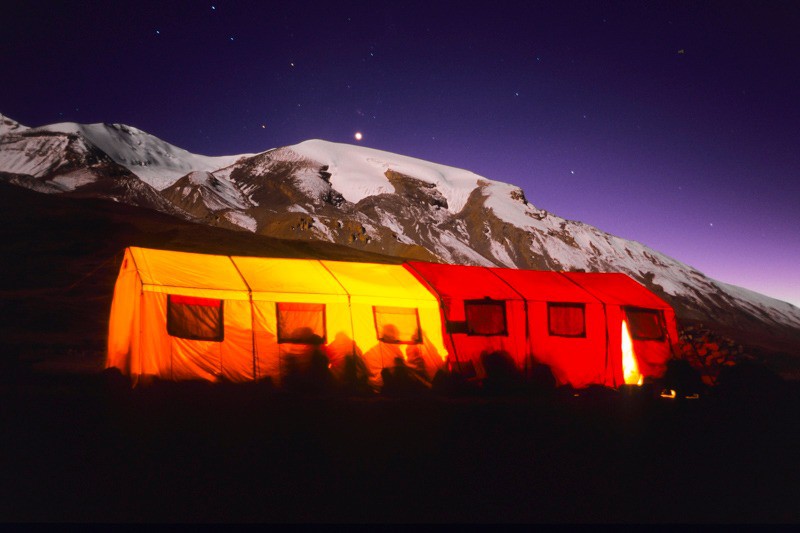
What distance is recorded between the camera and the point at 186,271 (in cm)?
1052

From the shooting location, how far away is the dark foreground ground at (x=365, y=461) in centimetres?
435

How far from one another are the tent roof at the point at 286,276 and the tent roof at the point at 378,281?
12.0 inches

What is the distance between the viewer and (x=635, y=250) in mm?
134750

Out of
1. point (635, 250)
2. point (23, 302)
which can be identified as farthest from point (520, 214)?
point (23, 302)

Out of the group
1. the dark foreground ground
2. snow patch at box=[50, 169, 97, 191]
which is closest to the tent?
the dark foreground ground

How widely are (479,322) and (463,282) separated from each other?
1206mm

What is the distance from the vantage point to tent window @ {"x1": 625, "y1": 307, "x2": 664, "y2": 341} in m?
12.9

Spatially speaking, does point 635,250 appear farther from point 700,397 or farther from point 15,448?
point 15,448

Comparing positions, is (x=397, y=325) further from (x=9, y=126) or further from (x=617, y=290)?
(x=9, y=126)

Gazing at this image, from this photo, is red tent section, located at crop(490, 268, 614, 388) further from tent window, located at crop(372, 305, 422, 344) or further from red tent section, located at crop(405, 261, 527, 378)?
tent window, located at crop(372, 305, 422, 344)

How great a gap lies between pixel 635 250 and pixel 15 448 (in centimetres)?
14610

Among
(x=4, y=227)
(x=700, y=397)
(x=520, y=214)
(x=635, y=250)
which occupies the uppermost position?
(x=520, y=214)

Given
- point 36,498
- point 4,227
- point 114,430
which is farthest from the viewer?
point 4,227

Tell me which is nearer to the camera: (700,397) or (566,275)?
(700,397)
